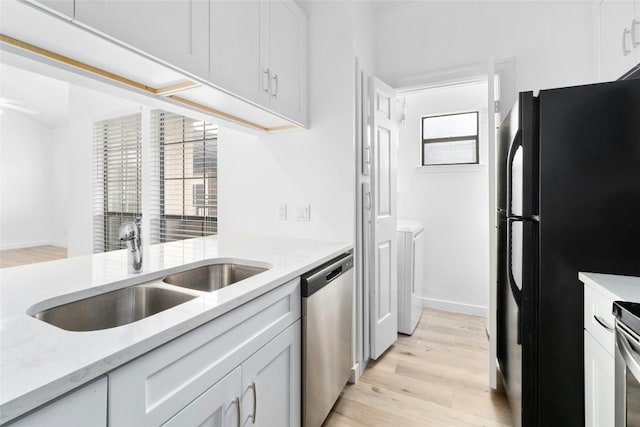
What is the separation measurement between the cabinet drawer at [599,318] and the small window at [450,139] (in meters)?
2.33

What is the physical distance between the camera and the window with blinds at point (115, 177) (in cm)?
311

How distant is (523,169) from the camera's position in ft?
4.39

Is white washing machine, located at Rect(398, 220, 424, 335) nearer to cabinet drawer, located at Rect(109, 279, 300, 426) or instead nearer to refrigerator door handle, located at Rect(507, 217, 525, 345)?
refrigerator door handle, located at Rect(507, 217, 525, 345)

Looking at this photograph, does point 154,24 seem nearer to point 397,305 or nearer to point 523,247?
point 523,247

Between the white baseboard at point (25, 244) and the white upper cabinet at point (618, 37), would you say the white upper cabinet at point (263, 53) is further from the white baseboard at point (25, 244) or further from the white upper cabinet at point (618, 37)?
the white baseboard at point (25, 244)

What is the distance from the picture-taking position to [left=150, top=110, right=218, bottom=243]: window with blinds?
2.64 metres

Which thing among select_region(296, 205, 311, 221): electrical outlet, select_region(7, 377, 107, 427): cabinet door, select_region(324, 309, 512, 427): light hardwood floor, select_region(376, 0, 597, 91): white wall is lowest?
select_region(324, 309, 512, 427): light hardwood floor

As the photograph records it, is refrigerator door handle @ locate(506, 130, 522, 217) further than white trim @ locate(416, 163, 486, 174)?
No

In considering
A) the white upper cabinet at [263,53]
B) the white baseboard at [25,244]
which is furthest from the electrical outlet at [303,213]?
the white baseboard at [25,244]

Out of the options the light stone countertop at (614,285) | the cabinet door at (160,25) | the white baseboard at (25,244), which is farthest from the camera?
the white baseboard at (25,244)

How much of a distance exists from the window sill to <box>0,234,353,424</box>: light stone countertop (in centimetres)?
218

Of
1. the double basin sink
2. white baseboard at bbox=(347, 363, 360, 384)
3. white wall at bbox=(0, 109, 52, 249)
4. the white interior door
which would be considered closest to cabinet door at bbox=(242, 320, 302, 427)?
the double basin sink

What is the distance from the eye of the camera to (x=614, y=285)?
3.44 feet

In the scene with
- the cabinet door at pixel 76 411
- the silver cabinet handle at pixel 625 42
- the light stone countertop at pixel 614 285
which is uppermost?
the silver cabinet handle at pixel 625 42
